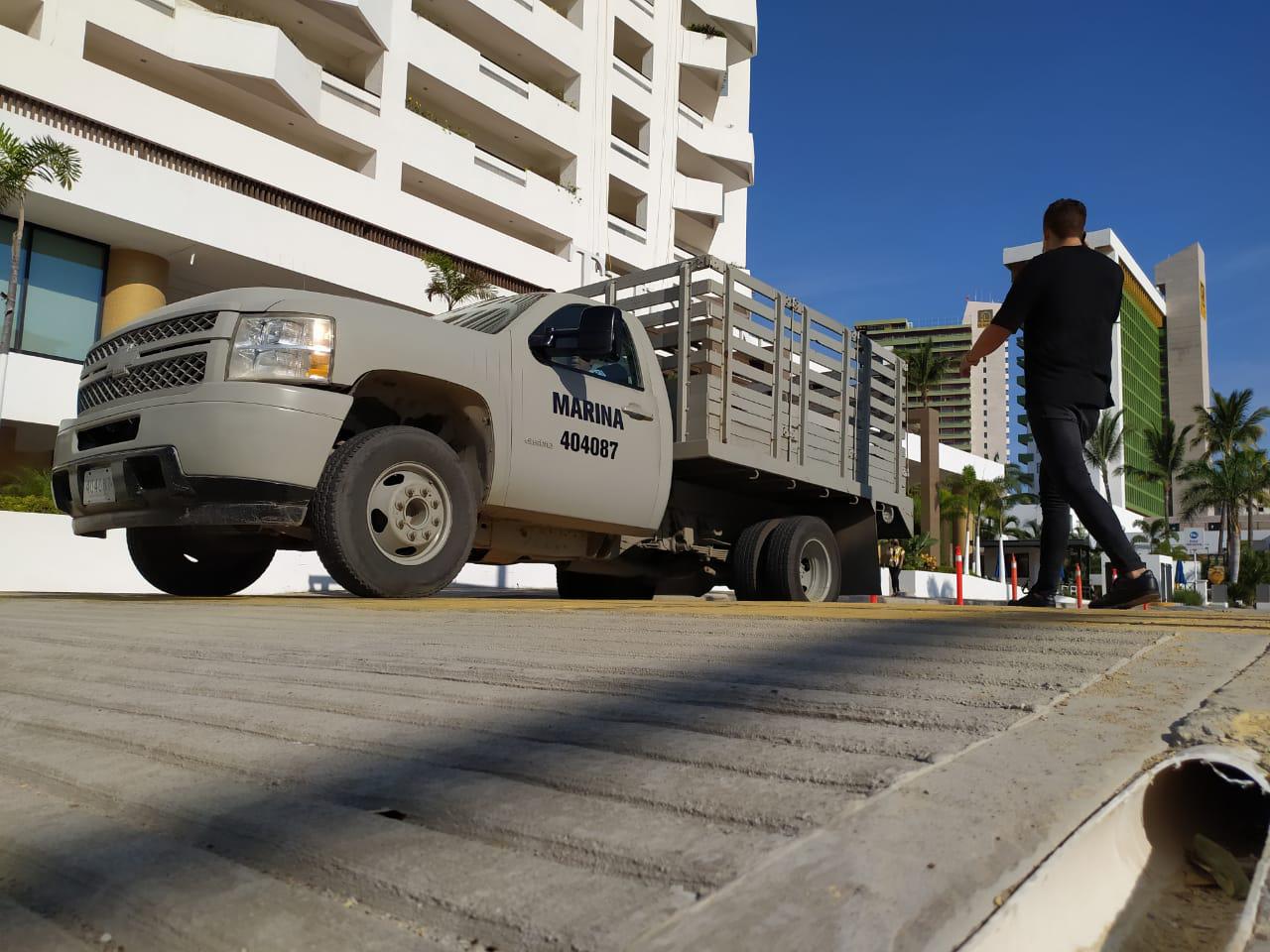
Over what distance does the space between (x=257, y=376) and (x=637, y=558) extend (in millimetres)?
3515

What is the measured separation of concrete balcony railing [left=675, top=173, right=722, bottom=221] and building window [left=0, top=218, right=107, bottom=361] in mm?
20798

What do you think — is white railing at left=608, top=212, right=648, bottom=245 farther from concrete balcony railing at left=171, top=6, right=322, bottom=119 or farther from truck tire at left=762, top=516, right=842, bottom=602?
truck tire at left=762, top=516, right=842, bottom=602

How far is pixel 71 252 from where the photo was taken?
19328 millimetres

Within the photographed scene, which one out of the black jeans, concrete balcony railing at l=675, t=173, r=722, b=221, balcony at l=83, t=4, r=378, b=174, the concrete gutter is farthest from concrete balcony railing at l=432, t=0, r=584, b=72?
the concrete gutter

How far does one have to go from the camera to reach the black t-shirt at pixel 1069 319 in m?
5.27

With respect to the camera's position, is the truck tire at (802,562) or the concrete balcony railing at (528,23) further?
the concrete balcony railing at (528,23)

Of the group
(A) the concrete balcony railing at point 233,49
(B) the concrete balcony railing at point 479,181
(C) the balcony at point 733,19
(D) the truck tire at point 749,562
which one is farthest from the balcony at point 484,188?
(D) the truck tire at point 749,562

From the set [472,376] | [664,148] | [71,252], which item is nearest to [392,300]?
[71,252]

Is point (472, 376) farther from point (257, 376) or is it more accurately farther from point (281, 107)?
point (281, 107)

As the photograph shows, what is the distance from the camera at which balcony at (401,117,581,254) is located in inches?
1072

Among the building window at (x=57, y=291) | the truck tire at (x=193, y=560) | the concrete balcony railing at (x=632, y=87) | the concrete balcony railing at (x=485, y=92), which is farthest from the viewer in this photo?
the concrete balcony railing at (x=632, y=87)

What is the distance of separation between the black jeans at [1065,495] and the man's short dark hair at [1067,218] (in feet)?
3.28

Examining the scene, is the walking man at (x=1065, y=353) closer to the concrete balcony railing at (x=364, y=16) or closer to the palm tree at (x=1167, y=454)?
the concrete balcony railing at (x=364, y=16)

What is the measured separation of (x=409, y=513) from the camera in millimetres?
5090
